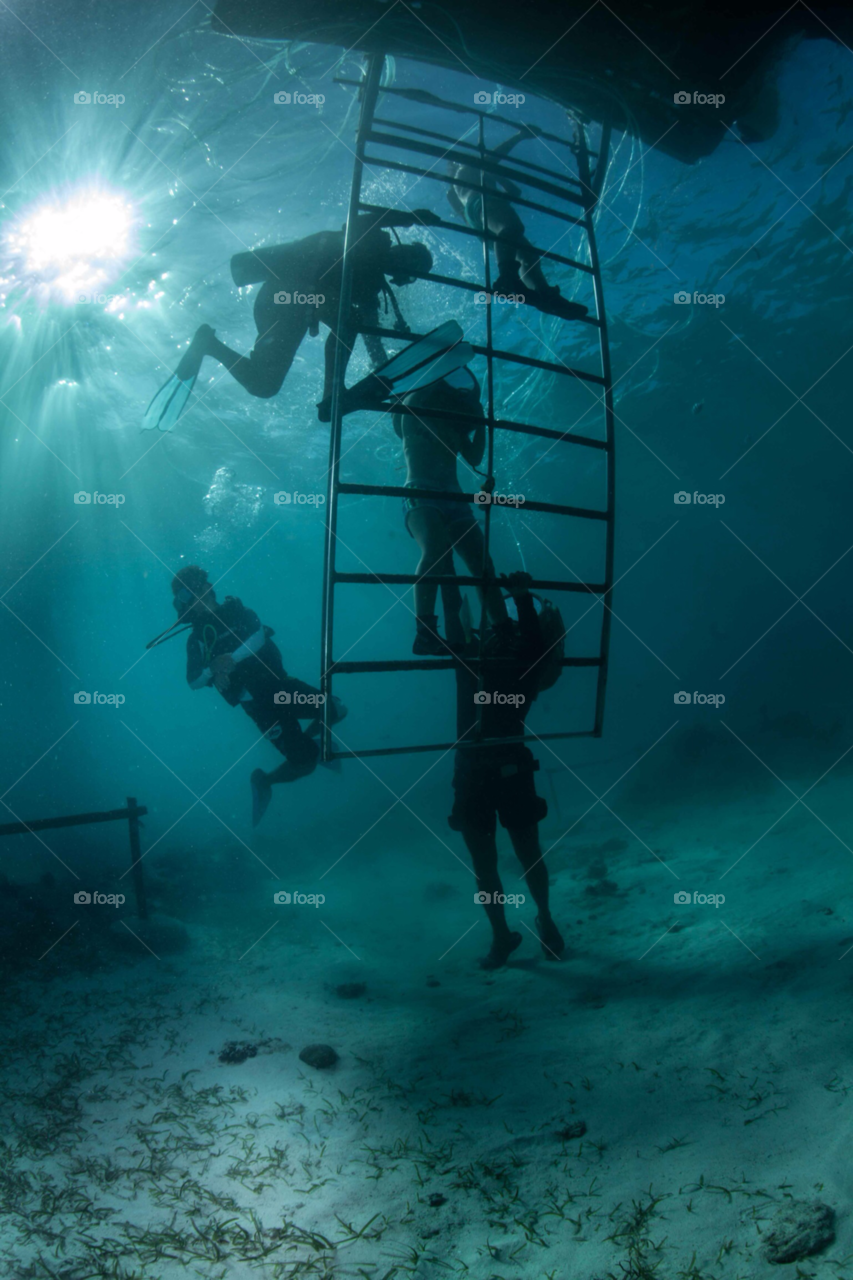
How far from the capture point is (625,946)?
5934 mm

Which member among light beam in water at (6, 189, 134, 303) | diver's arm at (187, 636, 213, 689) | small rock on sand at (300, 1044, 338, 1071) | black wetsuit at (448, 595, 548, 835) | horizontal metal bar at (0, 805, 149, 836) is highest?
light beam in water at (6, 189, 134, 303)

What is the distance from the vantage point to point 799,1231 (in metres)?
1.98

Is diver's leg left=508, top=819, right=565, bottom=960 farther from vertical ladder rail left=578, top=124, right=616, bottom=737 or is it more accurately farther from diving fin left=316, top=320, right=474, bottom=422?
diving fin left=316, top=320, right=474, bottom=422

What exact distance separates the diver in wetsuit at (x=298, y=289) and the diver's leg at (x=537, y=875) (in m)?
4.62

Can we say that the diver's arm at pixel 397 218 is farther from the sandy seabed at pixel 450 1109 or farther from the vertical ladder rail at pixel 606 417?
the sandy seabed at pixel 450 1109

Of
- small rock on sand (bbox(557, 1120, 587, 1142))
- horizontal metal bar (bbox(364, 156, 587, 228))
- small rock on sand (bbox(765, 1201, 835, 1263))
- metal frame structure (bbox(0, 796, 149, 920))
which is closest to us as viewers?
small rock on sand (bbox(765, 1201, 835, 1263))

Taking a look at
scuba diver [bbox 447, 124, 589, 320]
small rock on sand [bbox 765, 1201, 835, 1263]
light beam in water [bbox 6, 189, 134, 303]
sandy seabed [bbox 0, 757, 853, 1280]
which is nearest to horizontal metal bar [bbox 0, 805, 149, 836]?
sandy seabed [bbox 0, 757, 853, 1280]

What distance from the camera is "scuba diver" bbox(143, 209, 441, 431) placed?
479 cm

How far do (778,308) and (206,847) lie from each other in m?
25.2

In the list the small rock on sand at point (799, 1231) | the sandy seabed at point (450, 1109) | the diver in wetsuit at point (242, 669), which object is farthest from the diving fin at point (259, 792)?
the small rock on sand at point (799, 1231)

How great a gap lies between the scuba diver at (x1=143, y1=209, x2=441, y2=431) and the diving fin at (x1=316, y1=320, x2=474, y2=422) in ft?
3.30

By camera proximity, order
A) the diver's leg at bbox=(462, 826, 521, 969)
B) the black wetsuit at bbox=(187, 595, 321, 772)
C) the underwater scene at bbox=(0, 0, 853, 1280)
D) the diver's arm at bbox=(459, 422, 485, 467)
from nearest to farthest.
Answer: the underwater scene at bbox=(0, 0, 853, 1280)
the diver's arm at bbox=(459, 422, 485, 467)
the diver's leg at bbox=(462, 826, 521, 969)
the black wetsuit at bbox=(187, 595, 321, 772)

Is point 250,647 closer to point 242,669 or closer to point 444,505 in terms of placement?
point 242,669

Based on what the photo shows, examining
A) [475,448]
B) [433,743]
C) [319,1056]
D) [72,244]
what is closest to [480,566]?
[475,448]
